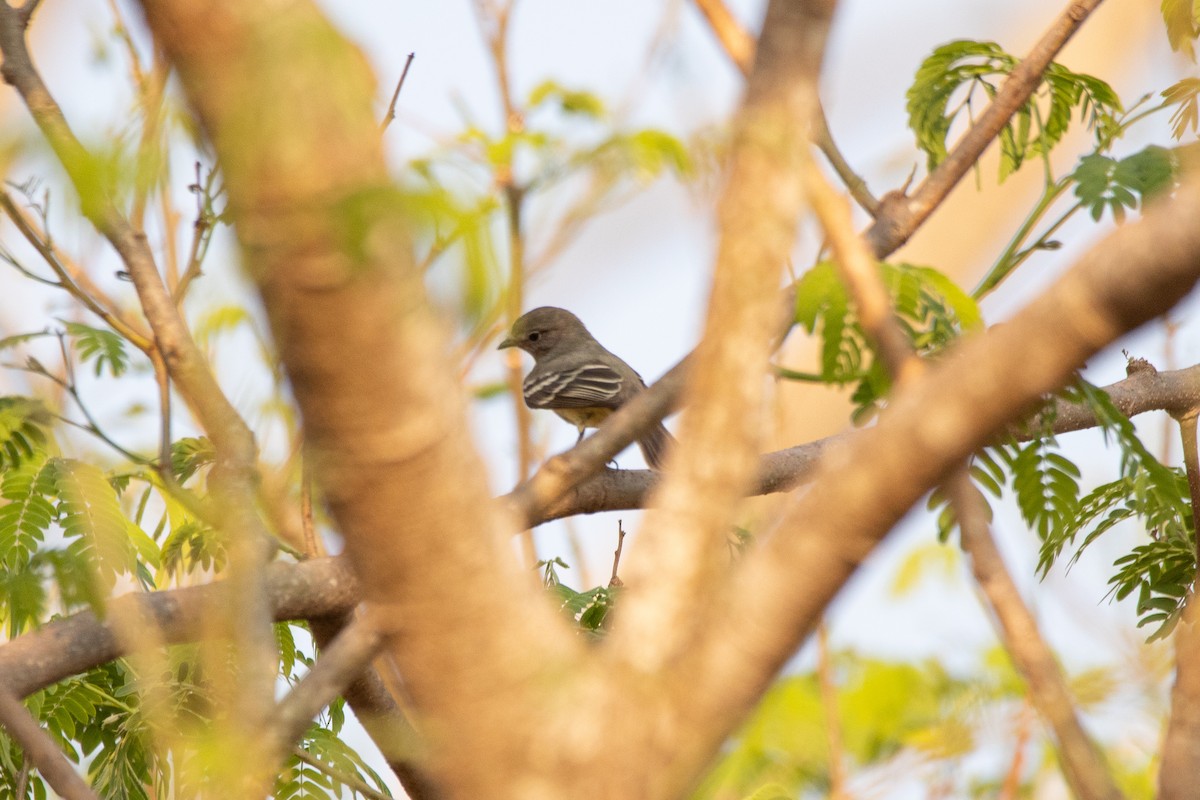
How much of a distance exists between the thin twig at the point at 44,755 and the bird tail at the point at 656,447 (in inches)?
180

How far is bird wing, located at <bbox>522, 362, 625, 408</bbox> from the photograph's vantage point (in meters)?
7.06

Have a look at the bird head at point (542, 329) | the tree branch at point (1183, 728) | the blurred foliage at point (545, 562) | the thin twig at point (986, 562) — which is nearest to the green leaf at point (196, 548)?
the blurred foliage at point (545, 562)

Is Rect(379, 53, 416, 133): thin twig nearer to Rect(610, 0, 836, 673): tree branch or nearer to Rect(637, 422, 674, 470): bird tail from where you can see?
Rect(610, 0, 836, 673): tree branch

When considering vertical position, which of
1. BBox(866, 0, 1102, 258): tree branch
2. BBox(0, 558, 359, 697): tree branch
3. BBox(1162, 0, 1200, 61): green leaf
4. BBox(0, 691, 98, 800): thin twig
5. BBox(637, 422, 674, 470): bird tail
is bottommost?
BBox(0, 691, 98, 800): thin twig

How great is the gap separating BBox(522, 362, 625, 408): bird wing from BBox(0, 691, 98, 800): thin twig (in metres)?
5.03

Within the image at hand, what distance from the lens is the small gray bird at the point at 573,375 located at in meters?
7.05

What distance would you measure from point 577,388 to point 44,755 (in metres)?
5.19

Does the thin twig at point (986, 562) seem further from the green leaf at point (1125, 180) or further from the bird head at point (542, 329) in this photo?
the bird head at point (542, 329)

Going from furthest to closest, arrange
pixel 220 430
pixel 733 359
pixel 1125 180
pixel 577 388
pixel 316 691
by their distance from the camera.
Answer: pixel 577 388
pixel 1125 180
pixel 316 691
pixel 220 430
pixel 733 359

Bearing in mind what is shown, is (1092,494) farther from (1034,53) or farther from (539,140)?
(539,140)

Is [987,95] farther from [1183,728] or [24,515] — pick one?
[24,515]

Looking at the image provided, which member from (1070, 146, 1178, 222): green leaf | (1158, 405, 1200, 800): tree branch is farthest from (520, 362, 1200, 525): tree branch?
(1158, 405, 1200, 800): tree branch

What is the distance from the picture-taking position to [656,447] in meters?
6.67

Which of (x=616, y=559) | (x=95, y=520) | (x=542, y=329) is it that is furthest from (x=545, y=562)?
(x=542, y=329)
